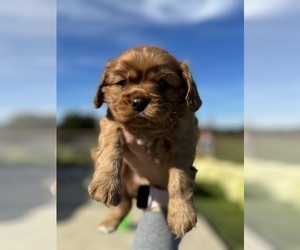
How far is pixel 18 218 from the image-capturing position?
8.52 metres

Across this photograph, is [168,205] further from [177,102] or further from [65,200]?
[65,200]

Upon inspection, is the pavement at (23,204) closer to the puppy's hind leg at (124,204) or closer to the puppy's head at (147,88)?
the puppy's hind leg at (124,204)

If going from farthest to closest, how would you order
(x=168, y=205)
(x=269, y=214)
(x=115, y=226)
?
1. (x=269, y=214)
2. (x=115, y=226)
3. (x=168, y=205)

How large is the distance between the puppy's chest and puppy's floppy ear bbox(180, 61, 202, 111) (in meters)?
0.22

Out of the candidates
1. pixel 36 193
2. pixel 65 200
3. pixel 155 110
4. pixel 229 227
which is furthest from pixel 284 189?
pixel 155 110

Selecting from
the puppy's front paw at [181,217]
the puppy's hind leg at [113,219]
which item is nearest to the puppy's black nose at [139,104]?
the puppy's front paw at [181,217]

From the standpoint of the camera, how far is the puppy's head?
2.00 meters

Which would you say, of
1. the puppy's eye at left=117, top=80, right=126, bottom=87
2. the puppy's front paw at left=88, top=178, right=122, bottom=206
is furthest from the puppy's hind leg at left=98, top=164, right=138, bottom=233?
the puppy's eye at left=117, top=80, right=126, bottom=87

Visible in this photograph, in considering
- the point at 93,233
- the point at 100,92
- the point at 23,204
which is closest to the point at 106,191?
the point at 100,92

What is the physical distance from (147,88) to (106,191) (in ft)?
1.77

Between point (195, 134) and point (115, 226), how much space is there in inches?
31.4

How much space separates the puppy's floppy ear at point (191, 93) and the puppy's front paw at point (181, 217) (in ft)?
1.58

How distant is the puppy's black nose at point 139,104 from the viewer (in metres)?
1.98

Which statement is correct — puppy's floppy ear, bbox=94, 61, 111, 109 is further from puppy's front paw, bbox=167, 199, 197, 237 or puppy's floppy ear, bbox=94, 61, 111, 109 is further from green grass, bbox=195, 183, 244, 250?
green grass, bbox=195, 183, 244, 250
